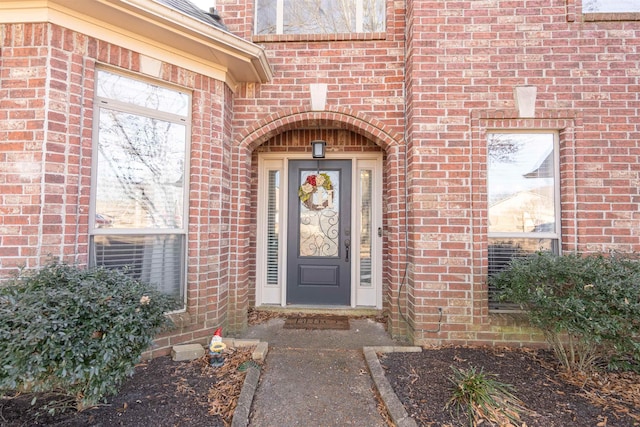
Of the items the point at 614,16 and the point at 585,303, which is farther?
the point at 614,16

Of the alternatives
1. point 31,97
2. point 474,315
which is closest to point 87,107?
point 31,97

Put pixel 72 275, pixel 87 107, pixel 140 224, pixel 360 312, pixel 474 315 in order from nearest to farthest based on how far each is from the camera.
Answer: pixel 72 275
pixel 87 107
pixel 140 224
pixel 474 315
pixel 360 312

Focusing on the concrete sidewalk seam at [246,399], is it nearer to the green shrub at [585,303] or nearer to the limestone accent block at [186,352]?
the limestone accent block at [186,352]

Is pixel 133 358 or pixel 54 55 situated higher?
pixel 54 55

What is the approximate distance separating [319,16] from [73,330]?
4.02 meters

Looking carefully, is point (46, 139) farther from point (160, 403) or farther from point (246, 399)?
point (246, 399)

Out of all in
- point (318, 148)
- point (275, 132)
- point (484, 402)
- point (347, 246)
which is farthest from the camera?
point (347, 246)

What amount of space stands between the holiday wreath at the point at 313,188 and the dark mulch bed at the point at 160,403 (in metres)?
2.38

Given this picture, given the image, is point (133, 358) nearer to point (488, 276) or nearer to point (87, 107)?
point (87, 107)

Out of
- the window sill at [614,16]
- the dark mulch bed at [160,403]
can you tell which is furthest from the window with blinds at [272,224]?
the window sill at [614,16]

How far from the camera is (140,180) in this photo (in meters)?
2.98

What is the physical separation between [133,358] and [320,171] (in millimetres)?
3159

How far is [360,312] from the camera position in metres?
4.28

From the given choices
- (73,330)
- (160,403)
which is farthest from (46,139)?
(160,403)
